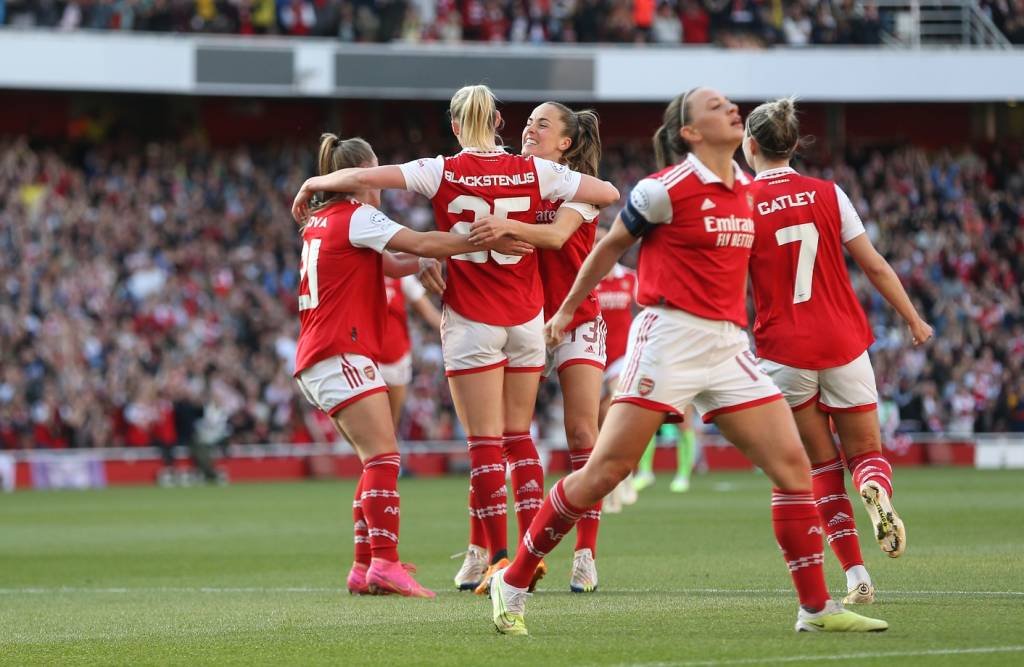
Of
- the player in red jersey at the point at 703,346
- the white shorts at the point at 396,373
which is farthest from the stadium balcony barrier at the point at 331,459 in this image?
the player in red jersey at the point at 703,346

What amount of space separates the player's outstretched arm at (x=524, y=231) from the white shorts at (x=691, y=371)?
4.95 ft

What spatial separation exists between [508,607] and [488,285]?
244cm

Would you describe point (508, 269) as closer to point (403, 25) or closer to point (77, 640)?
point (77, 640)

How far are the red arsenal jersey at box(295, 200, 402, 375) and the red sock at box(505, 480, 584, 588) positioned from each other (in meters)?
2.53

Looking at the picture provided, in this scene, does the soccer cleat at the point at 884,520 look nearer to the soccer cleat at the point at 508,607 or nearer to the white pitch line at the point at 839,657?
the white pitch line at the point at 839,657

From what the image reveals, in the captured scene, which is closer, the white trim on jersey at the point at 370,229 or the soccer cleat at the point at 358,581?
the white trim on jersey at the point at 370,229

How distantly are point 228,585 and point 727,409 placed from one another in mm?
4969

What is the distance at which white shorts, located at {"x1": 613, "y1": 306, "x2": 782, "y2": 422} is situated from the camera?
706 centimetres

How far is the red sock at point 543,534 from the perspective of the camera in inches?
289

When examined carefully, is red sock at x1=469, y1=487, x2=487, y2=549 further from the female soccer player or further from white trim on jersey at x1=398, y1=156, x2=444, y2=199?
white trim on jersey at x1=398, y1=156, x2=444, y2=199

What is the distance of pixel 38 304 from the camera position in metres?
29.6

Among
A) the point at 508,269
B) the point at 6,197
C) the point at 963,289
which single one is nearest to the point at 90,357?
the point at 6,197

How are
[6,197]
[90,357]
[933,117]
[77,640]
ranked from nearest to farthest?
[77,640], [90,357], [6,197], [933,117]

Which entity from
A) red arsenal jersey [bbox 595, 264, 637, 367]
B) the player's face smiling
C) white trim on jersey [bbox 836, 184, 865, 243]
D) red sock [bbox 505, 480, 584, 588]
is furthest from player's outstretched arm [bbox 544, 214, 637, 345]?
red arsenal jersey [bbox 595, 264, 637, 367]
